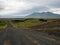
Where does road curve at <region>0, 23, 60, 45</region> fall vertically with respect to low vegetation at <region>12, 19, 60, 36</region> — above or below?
above

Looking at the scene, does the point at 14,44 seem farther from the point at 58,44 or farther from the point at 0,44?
the point at 58,44

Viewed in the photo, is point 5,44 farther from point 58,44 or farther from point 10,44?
point 58,44

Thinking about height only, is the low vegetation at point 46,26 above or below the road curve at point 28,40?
below

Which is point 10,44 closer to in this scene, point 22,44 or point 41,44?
point 22,44

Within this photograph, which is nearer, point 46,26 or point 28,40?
point 28,40

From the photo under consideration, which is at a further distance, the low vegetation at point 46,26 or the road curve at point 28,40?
the low vegetation at point 46,26

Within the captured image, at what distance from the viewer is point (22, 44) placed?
22438mm

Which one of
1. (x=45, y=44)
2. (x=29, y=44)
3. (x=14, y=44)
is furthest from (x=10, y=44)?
(x=45, y=44)

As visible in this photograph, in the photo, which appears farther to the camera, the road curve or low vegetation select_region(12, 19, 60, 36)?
low vegetation select_region(12, 19, 60, 36)

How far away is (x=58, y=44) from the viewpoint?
74.8ft

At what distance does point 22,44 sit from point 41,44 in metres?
1.79

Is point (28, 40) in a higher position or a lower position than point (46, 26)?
higher

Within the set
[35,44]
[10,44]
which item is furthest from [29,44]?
[10,44]

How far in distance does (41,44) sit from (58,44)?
66.7 inches
